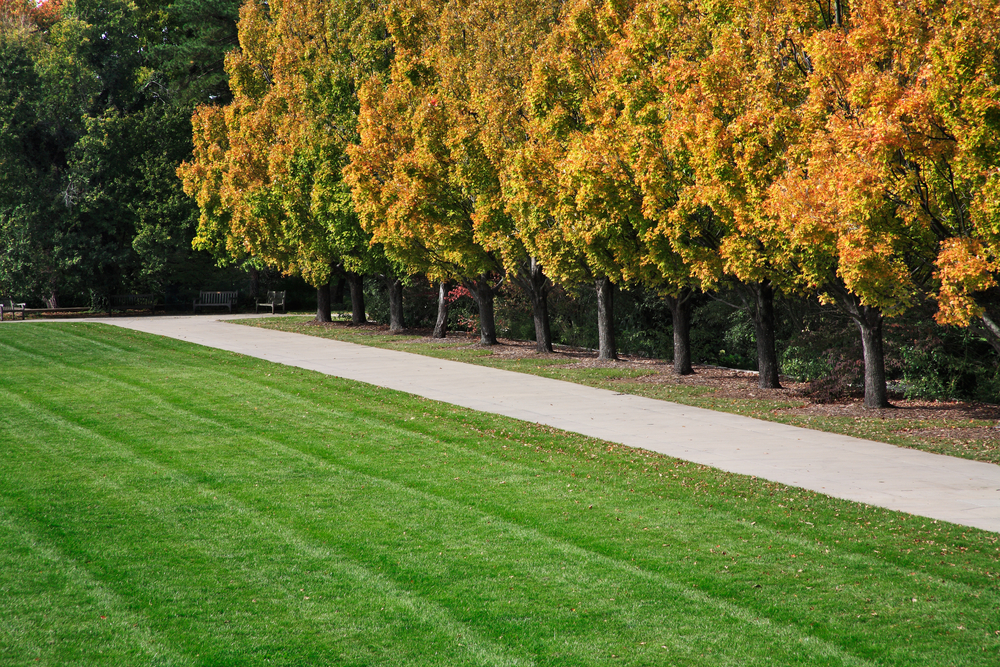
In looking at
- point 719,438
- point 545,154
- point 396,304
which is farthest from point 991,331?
point 396,304

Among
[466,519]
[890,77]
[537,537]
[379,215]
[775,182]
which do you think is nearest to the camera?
[537,537]

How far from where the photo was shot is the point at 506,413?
1358cm

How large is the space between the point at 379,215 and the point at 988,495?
1600cm

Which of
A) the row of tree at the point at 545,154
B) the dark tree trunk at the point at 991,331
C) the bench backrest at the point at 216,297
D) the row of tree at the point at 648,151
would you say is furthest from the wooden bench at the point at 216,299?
the dark tree trunk at the point at 991,331

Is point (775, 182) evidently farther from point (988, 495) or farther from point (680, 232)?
point (988, 495)

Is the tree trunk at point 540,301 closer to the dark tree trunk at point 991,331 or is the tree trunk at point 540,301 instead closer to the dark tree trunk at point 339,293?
the dark tree trunk at point 991,331

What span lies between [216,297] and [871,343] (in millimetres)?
30683

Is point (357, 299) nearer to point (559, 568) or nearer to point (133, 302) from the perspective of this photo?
point (133, 302)

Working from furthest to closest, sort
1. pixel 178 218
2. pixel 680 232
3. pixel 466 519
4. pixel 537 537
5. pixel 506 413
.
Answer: pixel 178 218
pixel 680 232
pixel 506 413
pixel 466 519
pixel 537 537

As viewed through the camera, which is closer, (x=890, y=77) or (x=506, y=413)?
(x=890, y=77)

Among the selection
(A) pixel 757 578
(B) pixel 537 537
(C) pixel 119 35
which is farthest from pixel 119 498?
(C) pixel 119 35

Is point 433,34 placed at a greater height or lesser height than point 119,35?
lesser

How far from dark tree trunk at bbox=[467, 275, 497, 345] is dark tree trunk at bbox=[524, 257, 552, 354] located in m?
1.96

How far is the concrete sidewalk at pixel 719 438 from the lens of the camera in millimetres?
8883
